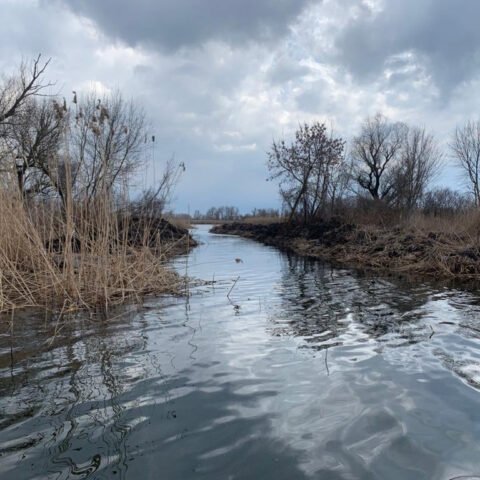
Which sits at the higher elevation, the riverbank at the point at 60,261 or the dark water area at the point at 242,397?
the riverbank at the point at 60,261

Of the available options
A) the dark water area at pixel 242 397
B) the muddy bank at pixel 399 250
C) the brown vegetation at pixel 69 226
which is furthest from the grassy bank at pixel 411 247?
the brown vegetation at pixel 69 226

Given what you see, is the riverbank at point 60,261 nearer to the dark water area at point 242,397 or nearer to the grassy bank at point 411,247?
the dark water area at point 242,397

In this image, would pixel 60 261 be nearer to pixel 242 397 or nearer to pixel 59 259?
pixel 59 259

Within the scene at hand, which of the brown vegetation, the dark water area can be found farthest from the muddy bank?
the brown vegetation

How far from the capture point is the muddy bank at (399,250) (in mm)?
12008

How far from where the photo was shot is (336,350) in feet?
16.8

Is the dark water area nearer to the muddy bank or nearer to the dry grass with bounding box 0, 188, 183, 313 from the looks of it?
the dry grass with bounding box 0, 188, 183, 313

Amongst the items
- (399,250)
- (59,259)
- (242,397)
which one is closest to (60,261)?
(59,259)

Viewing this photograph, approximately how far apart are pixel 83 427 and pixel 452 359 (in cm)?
362

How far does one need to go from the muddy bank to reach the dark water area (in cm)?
535

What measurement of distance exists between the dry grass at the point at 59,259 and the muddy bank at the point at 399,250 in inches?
326

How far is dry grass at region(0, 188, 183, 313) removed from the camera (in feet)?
23.0

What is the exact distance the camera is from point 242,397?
3.79 metres

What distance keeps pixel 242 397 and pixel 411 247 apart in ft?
41.2
